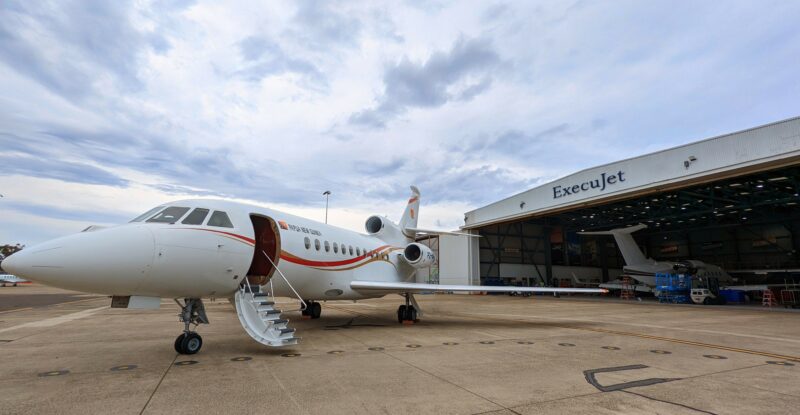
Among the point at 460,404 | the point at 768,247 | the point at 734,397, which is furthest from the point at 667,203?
the point at 460,404

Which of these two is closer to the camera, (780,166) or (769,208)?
(780,166)

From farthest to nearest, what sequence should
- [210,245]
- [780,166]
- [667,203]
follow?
[667,203]
[780,166]
[210,245]

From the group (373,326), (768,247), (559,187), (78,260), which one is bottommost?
(373,326)

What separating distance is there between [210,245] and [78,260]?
2.08m

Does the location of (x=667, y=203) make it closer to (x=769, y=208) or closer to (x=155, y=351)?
(x=769, y=208)

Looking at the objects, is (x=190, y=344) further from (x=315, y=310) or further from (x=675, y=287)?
(x=675, y=287)

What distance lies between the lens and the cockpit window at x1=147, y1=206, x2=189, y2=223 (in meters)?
7.24

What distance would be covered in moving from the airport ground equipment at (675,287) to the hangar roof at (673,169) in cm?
753

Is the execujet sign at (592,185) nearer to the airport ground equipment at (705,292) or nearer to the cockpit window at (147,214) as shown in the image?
the airport ground equipment at (705,292)

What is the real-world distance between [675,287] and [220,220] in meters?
28.8

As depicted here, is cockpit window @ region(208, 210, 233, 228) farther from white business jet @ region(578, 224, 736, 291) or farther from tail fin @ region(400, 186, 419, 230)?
white business jet @ region(578, 224, 736, 291)

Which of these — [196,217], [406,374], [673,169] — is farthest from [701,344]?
[673,169]

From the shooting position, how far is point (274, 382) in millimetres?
5547

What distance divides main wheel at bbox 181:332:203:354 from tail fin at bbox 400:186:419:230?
11455mm
